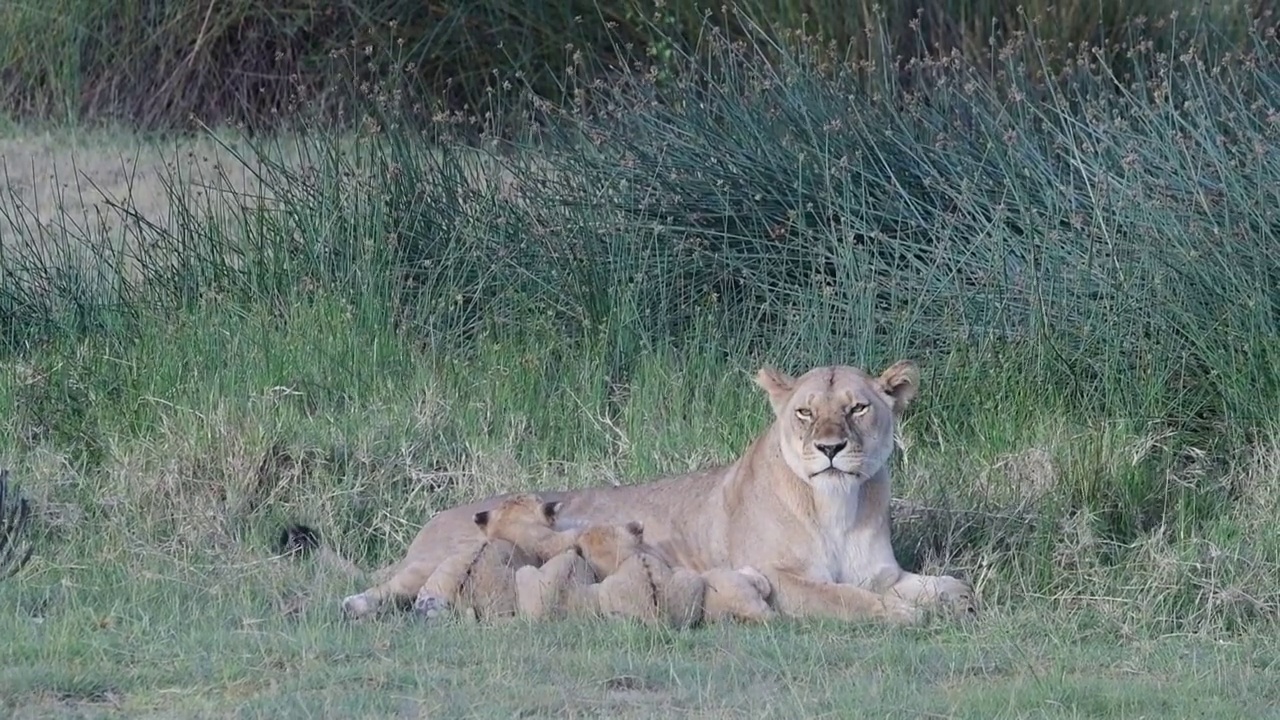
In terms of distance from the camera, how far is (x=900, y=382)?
22.2 ft

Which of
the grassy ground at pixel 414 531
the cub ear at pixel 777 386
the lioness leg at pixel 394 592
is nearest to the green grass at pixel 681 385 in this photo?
the grassy ground at pixel 414 531

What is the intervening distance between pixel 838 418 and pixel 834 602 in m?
0.61

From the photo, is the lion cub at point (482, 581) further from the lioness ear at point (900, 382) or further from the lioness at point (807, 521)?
the lioness ear at point (900, 382)

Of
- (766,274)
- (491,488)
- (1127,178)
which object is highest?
(1127,178)

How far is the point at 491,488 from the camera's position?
25.8ft

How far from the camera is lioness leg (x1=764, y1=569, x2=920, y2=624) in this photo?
20.5ft

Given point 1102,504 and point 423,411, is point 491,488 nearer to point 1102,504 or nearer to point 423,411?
point 423,411

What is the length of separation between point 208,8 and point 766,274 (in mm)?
8165

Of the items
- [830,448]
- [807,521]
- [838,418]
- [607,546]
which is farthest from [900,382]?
[607,546]

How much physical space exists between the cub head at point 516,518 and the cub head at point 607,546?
7.3 inches

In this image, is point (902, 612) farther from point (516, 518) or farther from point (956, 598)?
point (516, 518)

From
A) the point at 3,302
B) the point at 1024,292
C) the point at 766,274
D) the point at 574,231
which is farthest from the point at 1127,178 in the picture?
the point at 3,302

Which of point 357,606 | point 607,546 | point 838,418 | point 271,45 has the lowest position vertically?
point 357,606

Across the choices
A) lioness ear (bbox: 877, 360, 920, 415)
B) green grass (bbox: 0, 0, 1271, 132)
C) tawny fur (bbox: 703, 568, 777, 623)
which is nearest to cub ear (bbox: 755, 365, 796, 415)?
lioness ear (bbox: 877, 360, 920, 415)
